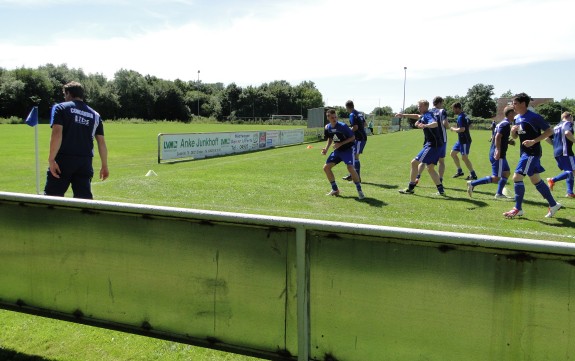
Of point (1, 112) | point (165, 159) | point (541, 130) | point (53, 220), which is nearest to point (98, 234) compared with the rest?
point (53, 220)

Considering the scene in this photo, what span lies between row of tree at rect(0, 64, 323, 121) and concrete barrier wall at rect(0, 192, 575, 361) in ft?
231

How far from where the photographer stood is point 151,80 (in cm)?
10812

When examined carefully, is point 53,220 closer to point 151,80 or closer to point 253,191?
point 253,191

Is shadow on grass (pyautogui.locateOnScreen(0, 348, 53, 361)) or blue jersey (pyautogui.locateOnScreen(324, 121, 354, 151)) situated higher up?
blue jersey (pyautogui.locateOnScreen(324, 121, 354, 151))

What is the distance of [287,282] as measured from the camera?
2.63m

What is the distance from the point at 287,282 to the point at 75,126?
3.80m

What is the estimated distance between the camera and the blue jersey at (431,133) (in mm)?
10141

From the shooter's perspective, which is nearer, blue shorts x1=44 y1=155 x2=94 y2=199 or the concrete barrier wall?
the concrete barrier wall

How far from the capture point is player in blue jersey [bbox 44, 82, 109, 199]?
5.14 m

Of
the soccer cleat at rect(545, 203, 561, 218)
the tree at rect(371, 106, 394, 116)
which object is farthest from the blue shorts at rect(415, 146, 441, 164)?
the tree at rect(371, 106, 394, 116)

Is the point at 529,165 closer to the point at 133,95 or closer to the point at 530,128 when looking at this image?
the point at 530,128

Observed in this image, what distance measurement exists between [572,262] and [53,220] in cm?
313

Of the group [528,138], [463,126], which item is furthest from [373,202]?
[463,126]

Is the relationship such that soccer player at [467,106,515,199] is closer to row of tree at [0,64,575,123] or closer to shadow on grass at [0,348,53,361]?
shadow on grass at [0,348,53,361]
